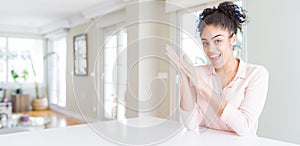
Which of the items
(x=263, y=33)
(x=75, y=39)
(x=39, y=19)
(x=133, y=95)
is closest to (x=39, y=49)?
(x=39, y=19)

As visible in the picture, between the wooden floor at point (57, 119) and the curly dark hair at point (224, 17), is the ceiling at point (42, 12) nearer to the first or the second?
the wooden floor at point (57, 119)

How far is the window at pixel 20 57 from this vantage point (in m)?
6.68

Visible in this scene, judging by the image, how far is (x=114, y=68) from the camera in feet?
3.01

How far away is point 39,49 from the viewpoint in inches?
285

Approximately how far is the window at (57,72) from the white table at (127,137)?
546cm

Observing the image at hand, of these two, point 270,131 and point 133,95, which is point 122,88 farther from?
point 270,131

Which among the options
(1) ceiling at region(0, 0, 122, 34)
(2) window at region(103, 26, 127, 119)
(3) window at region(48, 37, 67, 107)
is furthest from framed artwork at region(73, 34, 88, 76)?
(2) window at region(103, 26, 127, 119)

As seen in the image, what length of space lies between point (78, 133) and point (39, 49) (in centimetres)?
694

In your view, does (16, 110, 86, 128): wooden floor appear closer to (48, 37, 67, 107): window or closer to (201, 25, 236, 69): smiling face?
(48, 37, 67, 107): window

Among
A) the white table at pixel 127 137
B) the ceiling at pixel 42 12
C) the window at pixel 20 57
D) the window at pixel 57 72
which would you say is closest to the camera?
the white table at pixel 127 137

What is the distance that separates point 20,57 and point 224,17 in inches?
276

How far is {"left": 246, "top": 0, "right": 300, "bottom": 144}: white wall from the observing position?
2.19 meters

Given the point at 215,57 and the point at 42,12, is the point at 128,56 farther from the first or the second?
the point at 42,12

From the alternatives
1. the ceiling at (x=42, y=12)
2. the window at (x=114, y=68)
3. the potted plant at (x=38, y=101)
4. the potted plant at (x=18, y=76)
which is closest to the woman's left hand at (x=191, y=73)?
the window at (x=114, y=68)
